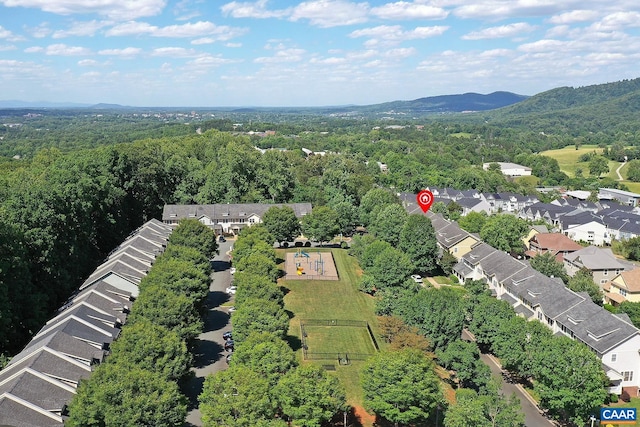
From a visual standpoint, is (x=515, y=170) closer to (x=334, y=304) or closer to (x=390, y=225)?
(x=390, y=225)

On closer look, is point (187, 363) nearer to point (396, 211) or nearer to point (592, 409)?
point (592, 409)

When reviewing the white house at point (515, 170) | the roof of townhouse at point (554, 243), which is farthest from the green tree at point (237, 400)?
the white house at point (515, 170)

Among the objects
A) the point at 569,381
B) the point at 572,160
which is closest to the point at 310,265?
the point at 569,381

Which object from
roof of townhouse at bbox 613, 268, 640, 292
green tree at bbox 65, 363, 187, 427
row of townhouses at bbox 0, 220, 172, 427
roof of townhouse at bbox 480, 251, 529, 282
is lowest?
roof of townhouse at bbox 613, 268, 640, 292

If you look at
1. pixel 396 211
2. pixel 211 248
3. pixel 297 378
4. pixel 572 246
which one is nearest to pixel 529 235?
pixel 572 246

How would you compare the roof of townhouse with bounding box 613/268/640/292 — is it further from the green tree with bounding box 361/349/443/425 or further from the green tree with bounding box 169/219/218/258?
the green tree with bounding box 169/219/218/258

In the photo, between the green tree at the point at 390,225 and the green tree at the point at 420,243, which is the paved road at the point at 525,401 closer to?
the green tree at the point at 420,243

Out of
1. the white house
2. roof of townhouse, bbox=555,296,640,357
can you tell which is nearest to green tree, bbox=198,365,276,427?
roof of townhouse, bbox=555,296,640,357
